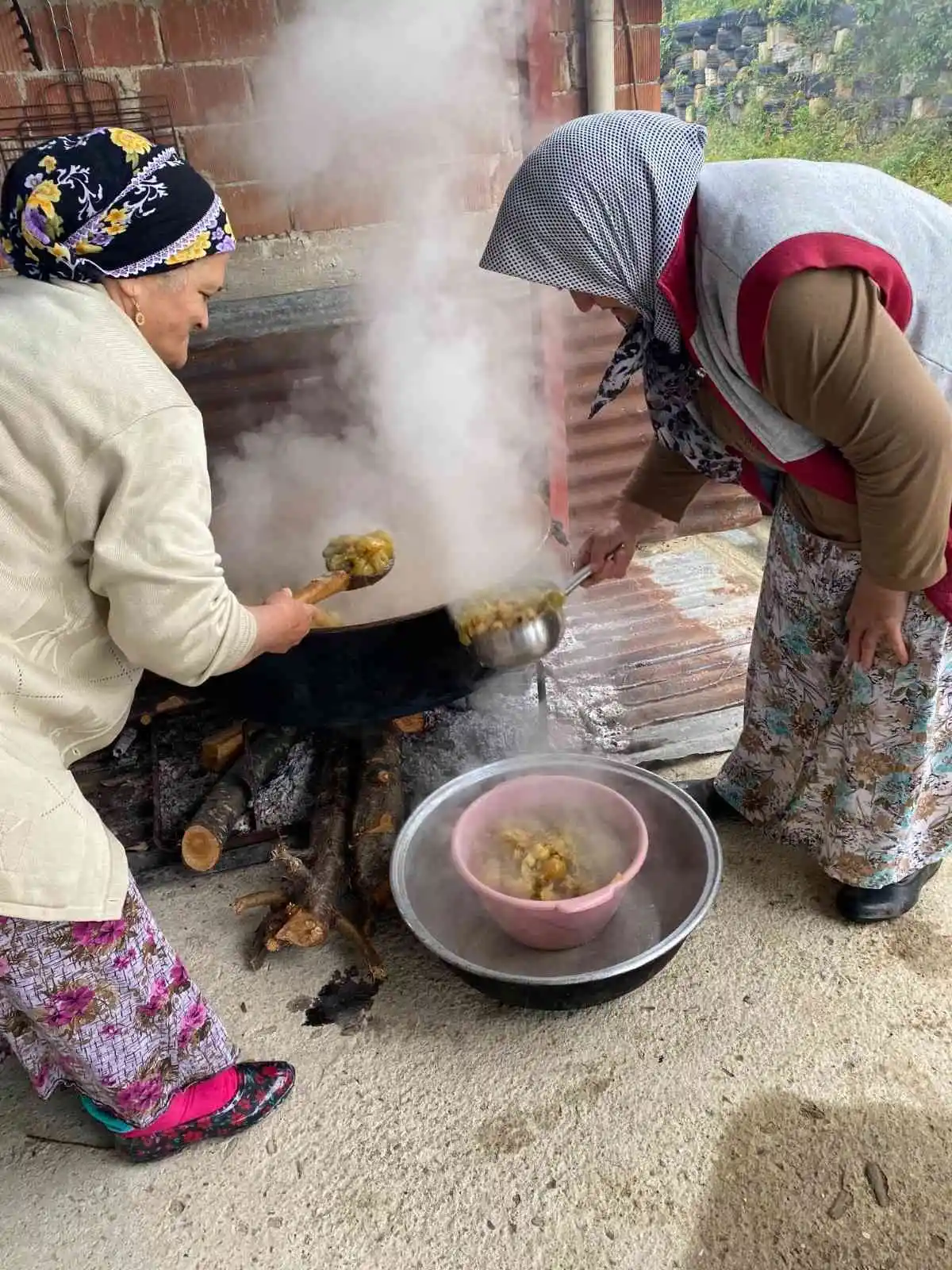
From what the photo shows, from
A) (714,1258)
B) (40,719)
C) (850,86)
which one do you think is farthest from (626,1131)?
(850,86)

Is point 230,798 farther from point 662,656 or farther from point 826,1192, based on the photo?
point 826,1192

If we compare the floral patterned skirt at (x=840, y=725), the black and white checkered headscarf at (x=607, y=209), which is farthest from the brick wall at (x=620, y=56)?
the floral patterned skirt at (x=840, y=725)

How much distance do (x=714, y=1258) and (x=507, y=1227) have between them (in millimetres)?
405

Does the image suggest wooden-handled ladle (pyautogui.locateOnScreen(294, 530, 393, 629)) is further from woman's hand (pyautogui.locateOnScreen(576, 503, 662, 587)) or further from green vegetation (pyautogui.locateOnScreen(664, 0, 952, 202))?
green vegetation (pyautogui.locateOnScreen(664, 0, 952, 202))

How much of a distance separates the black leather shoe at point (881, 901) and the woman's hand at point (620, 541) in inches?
43.1

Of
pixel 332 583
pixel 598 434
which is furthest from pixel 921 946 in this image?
pixel 598 434

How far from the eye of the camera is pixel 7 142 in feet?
9.19

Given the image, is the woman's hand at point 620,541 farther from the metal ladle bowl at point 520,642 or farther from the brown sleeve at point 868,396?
the brown sleeve at point 868,396

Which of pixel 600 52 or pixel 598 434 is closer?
pixel 600 52

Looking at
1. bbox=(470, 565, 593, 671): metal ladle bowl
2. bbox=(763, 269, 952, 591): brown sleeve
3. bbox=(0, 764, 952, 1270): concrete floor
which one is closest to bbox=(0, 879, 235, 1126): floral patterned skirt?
bbox=(0, 764, 952, 1270): concrete floor

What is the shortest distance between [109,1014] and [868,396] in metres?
1.83

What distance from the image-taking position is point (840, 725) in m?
2.23

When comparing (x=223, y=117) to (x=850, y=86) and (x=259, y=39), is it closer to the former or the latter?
(x=259, y=39)

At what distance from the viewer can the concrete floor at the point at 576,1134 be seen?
68.8 inches
